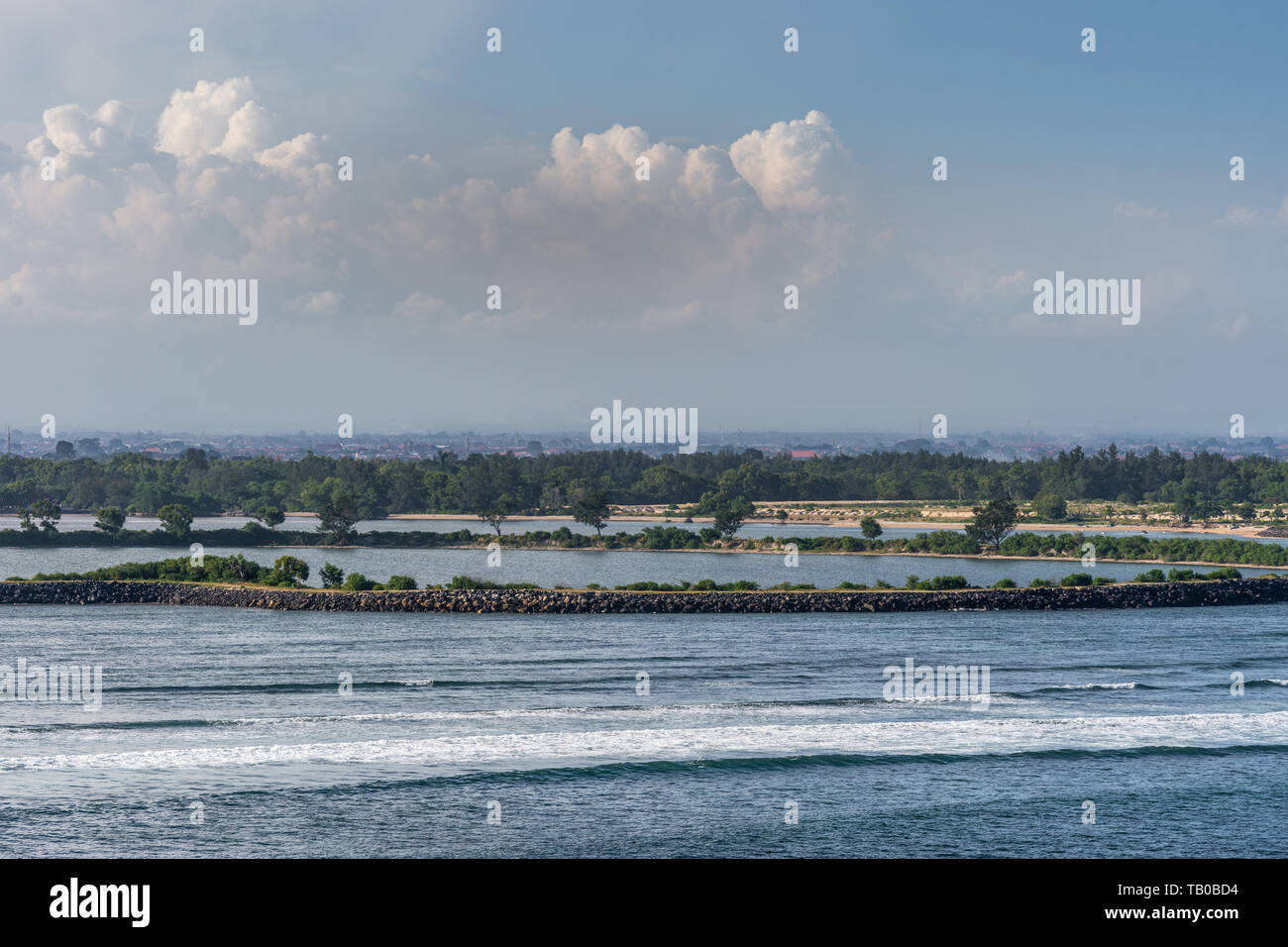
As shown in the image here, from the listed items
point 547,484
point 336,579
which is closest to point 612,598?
point 336,579

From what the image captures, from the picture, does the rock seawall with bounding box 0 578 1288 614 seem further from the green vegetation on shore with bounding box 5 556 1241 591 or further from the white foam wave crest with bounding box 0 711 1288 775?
the white foam wave crest with bounding box 0 711 1288 775

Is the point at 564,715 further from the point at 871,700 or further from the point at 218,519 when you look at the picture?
the point at 218,519

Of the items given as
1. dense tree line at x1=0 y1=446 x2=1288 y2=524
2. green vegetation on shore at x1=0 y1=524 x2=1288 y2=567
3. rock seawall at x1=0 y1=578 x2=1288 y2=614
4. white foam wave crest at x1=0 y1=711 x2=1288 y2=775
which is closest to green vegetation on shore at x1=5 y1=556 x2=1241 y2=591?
rock seawall at x1=0 y1=578 x2=1288 y2=614

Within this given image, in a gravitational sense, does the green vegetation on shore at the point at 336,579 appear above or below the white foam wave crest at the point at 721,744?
above

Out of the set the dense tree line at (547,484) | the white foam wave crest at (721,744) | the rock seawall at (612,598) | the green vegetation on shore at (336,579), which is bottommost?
the white foam wave crest at (721,744)

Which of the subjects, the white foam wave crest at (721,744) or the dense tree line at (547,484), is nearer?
the white foam wave crest at (721,744)

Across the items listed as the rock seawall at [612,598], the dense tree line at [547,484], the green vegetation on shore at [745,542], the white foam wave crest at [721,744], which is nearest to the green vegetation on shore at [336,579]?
the rock seawall at [612,598]

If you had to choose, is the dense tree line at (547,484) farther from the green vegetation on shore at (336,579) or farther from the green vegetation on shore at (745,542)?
the green vegetation on shore at (336,579)
